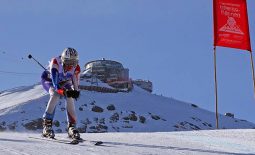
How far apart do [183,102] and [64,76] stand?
73616 millimetres

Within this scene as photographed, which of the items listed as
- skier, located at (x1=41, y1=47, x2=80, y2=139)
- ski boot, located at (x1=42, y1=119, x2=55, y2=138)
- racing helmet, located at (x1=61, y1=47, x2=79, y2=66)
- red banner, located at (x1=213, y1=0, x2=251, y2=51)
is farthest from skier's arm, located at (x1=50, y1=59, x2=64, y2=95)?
red banner, located at (x1=213, y1=0, x2=251, y2=51)

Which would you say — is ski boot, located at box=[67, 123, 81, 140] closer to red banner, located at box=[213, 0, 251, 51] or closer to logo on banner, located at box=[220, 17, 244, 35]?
red banner, located at box=[213, 0, 251, 51]

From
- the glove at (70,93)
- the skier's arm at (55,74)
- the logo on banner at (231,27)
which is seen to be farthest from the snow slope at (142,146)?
the logo on banner at (231,27)

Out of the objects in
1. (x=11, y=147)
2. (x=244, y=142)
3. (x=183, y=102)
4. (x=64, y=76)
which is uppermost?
(x=64, y=76)

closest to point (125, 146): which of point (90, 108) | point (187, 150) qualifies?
point (187, 150)

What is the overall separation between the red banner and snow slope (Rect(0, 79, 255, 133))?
2868 centimetres

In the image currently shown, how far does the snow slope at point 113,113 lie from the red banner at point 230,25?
2868cm

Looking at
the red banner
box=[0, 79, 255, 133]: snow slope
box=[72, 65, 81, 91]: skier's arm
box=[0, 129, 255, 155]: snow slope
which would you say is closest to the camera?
box=[0, 129, 255, 155]: snow slope

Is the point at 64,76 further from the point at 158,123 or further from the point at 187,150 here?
the point at 158,123

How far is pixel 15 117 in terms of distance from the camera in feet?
184

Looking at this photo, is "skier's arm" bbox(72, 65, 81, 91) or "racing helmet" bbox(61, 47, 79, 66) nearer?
"racing helmet" bbox(61, 47, 79, 66)

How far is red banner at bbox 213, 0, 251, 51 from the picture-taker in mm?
21688

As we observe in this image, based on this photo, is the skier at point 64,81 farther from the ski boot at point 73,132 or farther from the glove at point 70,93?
the glove at point 70,93

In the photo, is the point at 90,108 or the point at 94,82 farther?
the point at 94,82
